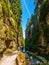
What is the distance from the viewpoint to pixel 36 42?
3031cm

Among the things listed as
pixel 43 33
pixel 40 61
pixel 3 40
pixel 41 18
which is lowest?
pixel 40 61

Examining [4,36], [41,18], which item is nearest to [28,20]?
[41,18]

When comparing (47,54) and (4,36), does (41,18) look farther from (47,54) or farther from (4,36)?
(4,36)

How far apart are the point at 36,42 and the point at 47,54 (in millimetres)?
4050

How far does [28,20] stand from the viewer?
42.7 meters

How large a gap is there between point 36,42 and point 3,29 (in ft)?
54.5

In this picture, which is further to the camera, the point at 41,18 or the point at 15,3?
the point at 41,18

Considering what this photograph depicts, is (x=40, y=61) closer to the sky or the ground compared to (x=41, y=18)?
closer to the ground

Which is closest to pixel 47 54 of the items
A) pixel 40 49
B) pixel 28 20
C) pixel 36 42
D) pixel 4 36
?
pixel 40 49

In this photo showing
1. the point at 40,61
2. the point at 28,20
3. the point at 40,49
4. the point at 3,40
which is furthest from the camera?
the point at 28,20

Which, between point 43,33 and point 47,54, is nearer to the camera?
point 47,54

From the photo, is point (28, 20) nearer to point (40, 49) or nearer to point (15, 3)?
point (40, 49)

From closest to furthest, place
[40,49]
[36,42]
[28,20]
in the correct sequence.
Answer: [40,49], [36,42], [28,20]

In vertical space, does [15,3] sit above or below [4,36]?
above
